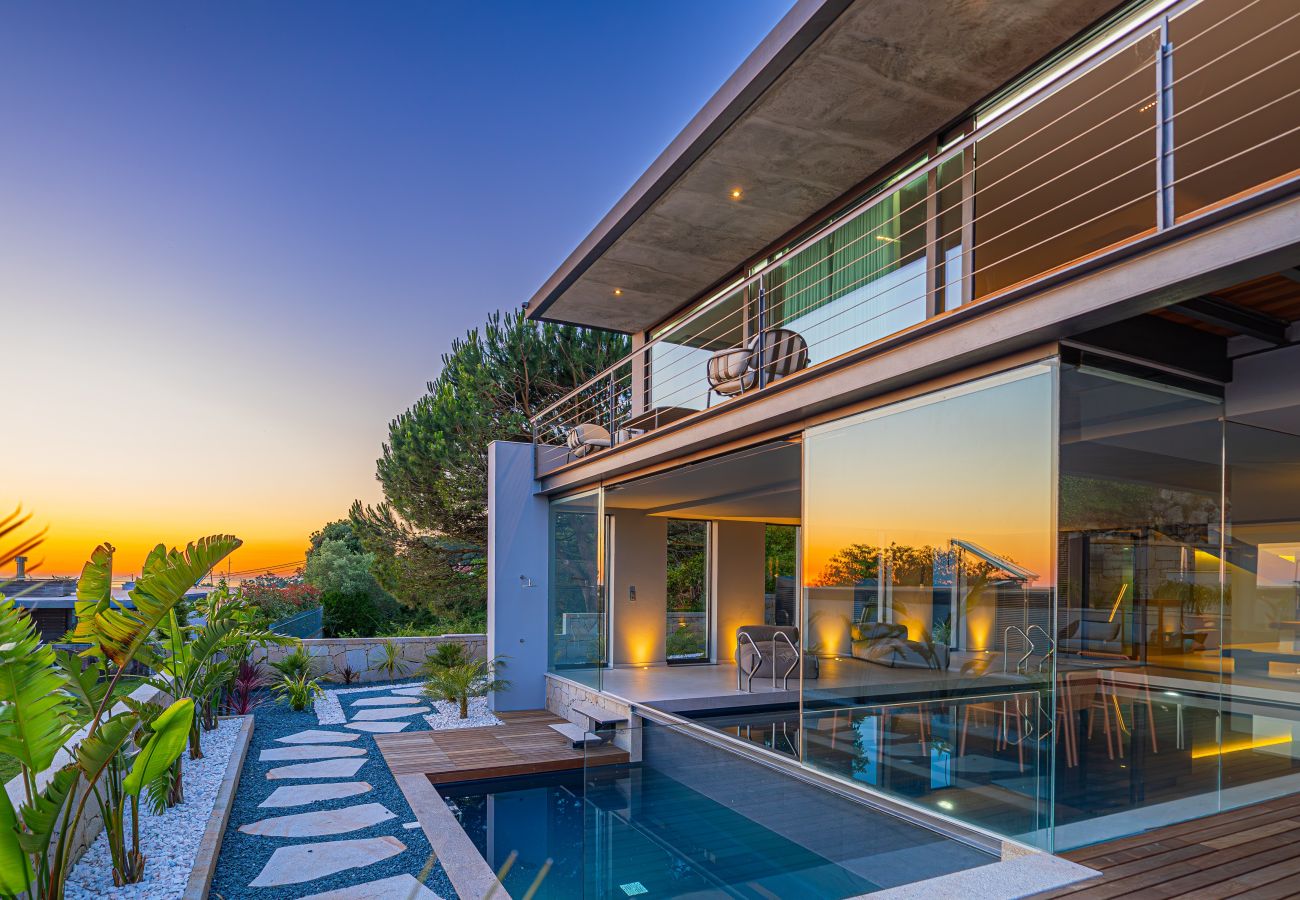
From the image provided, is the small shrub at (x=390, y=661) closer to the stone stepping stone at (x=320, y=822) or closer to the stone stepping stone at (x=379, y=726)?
the stone stepping stone at (x=379, y=726)

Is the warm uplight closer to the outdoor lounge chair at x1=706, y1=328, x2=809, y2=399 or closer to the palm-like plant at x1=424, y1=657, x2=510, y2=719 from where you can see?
the outdoor lounge chair at x1=706, y1=328, x2=809, y2=399

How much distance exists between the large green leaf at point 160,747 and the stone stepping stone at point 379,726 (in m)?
5.80

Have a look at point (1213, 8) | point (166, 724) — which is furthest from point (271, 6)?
point (1213, 8)

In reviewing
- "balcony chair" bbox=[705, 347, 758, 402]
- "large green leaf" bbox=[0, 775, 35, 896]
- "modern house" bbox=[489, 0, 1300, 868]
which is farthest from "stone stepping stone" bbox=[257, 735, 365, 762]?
"balcony chair" bbox=[705, 347, 758, 402]

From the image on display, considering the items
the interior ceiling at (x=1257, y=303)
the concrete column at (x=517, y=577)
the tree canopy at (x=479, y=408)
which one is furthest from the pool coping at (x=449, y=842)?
the tree canopy at (x=479, y=408)

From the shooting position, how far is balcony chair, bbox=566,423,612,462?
10320 mm

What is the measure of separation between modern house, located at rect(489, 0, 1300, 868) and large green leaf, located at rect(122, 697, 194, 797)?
429cm

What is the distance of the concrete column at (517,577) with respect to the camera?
11.9 meters

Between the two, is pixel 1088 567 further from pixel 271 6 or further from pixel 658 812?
pixel 271 6

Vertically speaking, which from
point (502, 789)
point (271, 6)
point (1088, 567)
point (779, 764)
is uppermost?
point (271, 6)

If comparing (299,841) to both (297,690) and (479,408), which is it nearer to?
(297,690)

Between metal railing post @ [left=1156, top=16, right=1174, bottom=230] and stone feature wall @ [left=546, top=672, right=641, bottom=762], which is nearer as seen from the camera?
metal railing post @ [left=1156, top=16, right=1174, bottom=230]

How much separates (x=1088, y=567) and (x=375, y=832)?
5535mm

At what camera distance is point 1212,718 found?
16.8 feet
